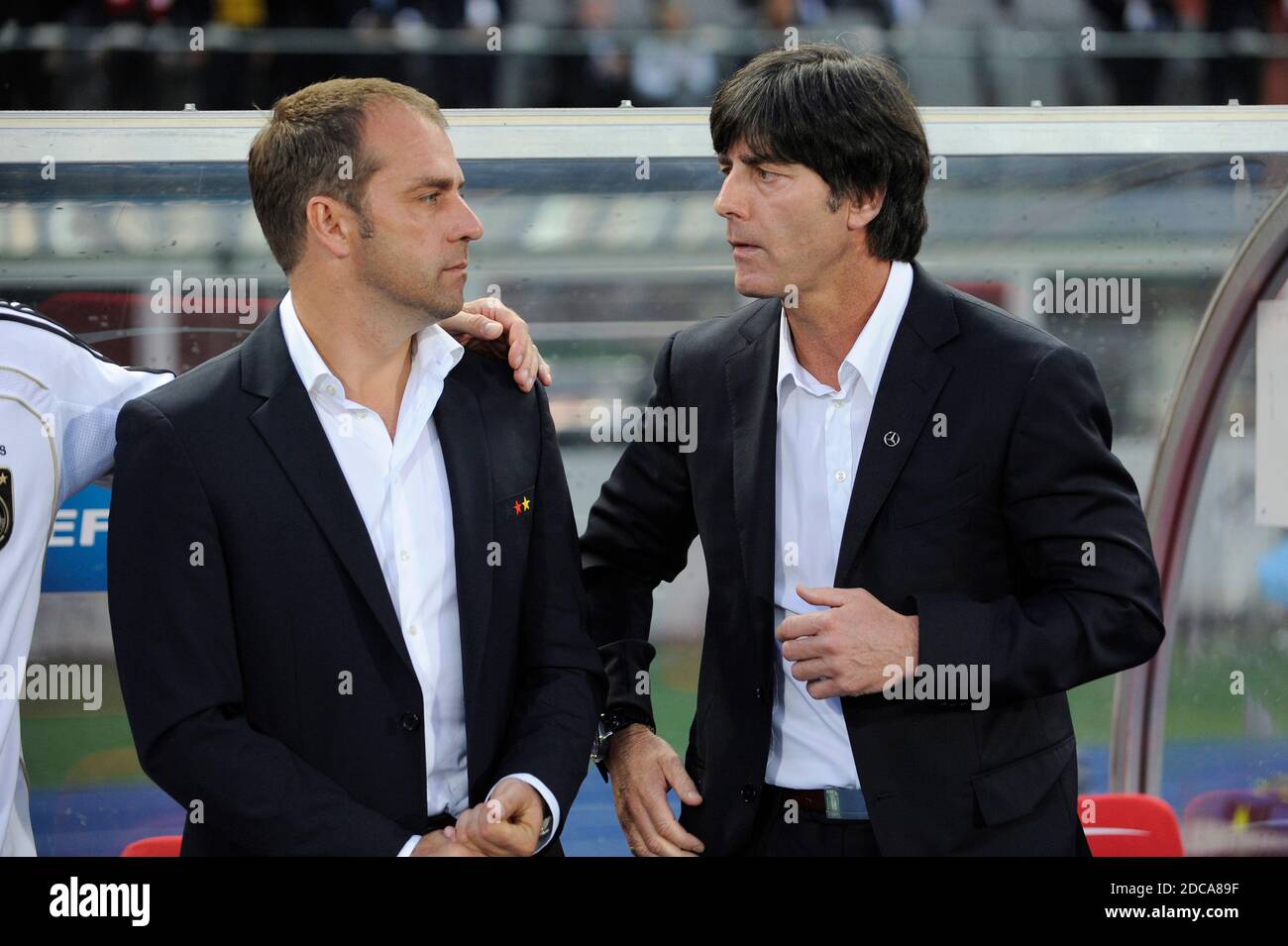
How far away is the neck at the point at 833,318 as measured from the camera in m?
1.95

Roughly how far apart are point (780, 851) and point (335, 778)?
623 millimetres

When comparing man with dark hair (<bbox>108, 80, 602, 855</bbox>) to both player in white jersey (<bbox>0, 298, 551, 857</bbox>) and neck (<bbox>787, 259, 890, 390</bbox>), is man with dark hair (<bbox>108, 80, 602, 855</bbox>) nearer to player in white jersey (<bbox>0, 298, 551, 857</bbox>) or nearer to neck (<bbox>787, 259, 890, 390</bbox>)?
player in white jersey (<bbox>0, 298, 551, 857</bbox>)

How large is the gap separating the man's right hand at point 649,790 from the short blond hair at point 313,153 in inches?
34.4

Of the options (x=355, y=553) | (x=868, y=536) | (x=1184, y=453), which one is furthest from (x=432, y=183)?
(x=1184, y=453)

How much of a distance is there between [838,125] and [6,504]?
4.41 feet

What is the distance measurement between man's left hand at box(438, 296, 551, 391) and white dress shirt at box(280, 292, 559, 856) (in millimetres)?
155

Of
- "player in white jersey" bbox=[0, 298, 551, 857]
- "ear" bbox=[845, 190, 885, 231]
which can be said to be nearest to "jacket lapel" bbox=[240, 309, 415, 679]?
"player in white jersey" bbox=[0, 298, 551, 857]

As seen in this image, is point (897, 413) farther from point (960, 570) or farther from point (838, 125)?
point (838, 125)

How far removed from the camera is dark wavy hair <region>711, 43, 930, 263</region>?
6.27ft

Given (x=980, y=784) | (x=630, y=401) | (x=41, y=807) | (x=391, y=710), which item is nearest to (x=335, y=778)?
(x=391, y=710)

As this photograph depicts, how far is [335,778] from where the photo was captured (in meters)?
1.79

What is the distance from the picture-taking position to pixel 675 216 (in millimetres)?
2996

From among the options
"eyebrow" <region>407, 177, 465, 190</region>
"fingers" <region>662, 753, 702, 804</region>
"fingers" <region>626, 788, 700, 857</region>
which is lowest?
"fingers" <region>626, 788, 700, 857</region>

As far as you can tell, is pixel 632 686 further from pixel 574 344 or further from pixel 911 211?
pixel 574 344
